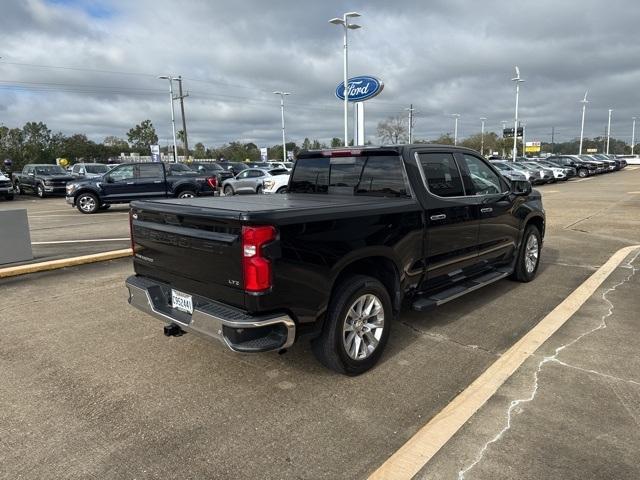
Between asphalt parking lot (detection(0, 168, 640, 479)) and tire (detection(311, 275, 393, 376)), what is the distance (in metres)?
0.15

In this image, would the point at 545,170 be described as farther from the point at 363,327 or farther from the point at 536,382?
the point at 363,327

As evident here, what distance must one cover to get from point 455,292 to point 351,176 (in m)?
1.52

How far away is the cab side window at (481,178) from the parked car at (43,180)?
25.0 meters

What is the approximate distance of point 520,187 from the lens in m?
6.07

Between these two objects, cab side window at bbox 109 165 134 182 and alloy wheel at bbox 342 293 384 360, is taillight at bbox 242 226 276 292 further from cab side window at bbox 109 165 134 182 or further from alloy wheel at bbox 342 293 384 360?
cab side window at bbox 109 165 134 182

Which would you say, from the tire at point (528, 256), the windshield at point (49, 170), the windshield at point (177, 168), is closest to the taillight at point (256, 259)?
the tire at point (528, 256)

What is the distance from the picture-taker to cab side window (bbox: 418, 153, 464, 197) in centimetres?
459

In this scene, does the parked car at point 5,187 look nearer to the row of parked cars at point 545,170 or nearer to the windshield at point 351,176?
the windshield at point 351,176

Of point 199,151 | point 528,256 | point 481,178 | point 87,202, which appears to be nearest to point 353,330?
point 481,178

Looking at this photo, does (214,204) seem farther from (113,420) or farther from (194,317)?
(113,420)

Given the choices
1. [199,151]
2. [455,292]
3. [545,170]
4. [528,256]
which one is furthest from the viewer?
[199,151]

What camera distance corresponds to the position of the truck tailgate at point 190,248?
3.22 m

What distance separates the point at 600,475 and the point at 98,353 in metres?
3.82

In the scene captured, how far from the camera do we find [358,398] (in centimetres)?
350
